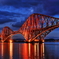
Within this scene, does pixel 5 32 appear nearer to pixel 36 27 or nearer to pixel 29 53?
pixel 36 27

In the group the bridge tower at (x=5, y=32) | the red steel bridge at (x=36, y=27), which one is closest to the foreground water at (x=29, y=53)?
the red steel bridge at (x=36, y=27)

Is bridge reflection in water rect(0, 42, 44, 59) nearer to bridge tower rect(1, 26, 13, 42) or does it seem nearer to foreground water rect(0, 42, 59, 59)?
foreground water rect(0, 42, 59, 59)

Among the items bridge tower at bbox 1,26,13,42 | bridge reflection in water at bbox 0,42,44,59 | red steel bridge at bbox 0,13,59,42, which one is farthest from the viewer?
bridge tower at bbox 1,26,13,42

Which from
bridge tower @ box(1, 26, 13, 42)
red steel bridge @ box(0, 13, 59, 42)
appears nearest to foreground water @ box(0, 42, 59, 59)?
red steel bridge @ box(0, 13, 59, 42)

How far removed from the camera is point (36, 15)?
10131 cm

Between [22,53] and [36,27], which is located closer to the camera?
[22,53]

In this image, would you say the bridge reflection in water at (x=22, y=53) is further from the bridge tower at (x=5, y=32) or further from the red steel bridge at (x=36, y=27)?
the bridge tower at (x=5, y=32)

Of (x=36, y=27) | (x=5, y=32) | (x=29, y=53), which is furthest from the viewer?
(x=5, y=32)

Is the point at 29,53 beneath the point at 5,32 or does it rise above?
beneath

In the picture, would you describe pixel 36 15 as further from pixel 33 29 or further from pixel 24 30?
pixel 24 30

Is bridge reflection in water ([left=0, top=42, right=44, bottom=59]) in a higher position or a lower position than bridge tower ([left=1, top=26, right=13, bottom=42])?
lower

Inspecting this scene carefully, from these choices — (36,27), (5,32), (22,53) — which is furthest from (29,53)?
(5,32)

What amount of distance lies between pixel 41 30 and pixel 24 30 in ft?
77.1

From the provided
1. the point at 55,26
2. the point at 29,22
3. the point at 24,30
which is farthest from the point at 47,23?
the point at 24,30
